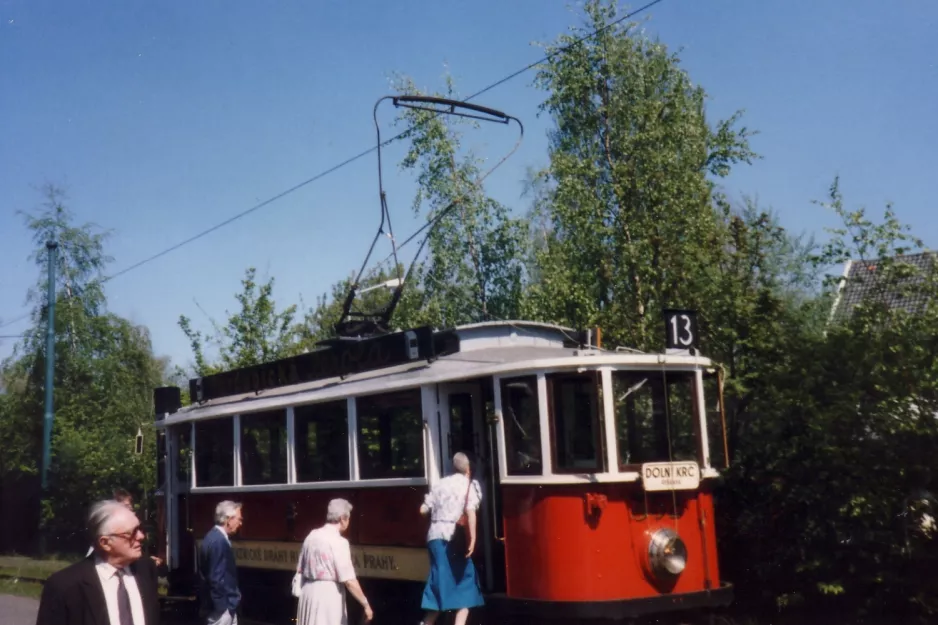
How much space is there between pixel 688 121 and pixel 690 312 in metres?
13.4

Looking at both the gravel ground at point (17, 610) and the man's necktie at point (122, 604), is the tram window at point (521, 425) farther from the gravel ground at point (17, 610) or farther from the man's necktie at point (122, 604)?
the gravel ground at point (17, 610)

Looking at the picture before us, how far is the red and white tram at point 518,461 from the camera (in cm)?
834

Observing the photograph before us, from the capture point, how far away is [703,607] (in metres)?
8.84

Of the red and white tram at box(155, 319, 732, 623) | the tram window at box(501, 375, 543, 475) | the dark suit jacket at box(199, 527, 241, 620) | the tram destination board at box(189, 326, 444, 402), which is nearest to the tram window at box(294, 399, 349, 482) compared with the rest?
the red and white tram at box(155, 319, 732, 623)

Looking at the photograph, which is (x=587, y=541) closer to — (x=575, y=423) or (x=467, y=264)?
(x=575, y=423)

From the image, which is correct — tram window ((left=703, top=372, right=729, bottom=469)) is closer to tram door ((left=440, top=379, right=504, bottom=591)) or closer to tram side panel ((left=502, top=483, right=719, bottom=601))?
tram side panel ((left=502, top=483, right=719, bottom=601))

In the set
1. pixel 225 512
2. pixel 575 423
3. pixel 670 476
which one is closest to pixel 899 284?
pixel 670 476

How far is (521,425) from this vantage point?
8820mm

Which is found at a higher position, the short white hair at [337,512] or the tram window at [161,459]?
the tram window at [161,459]

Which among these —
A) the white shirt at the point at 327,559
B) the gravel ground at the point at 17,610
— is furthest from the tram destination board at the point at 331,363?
the gravel ground at the point at 17,610

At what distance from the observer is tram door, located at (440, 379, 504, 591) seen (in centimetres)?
921

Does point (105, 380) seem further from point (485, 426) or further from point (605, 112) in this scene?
point (485, 426)

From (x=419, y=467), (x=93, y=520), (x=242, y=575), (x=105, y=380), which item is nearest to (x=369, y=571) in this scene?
(x=419, y=467)

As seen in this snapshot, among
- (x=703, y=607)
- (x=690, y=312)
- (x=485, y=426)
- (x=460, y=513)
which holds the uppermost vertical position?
(x=690, y=312)
